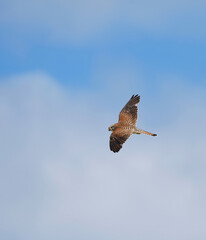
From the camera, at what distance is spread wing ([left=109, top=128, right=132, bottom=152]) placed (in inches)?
1066

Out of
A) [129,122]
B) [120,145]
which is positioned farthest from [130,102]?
[120,145]

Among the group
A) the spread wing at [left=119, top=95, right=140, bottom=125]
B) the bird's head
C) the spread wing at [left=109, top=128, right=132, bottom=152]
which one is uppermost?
the spread wing at [left=119, top=95, right=140, bottom=125]

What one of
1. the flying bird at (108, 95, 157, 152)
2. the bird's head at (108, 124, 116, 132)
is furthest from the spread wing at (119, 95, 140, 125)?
the bird's head at (108, 124, 116, 132)

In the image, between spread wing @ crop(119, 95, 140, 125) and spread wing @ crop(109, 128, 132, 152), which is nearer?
spread wing @ crop(109, 128, 132, 152)

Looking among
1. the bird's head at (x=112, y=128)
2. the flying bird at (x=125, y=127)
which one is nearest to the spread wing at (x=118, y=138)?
the flying bird at (x=125, y=127)

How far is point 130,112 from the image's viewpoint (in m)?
30.4

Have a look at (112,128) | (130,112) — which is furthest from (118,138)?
(130,112)

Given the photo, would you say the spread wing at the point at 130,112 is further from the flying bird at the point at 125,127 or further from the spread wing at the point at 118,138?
the spread wing at the point at 118,138

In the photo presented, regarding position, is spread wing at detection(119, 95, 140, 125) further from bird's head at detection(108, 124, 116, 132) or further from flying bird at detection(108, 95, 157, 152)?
bird's head at detection(108, 124, 116, 132)

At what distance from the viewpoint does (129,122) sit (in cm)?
2953

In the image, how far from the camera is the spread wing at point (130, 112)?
2978cm

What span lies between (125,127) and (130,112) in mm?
1723

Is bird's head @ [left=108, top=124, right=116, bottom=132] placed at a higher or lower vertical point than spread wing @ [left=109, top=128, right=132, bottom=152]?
higher

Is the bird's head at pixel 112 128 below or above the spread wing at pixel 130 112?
below
